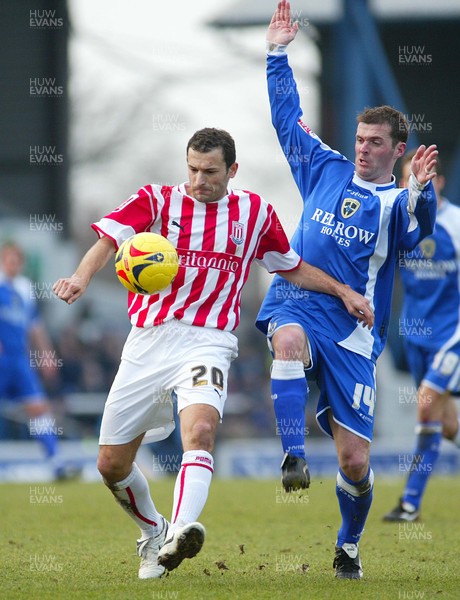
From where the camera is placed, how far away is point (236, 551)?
24.2ft

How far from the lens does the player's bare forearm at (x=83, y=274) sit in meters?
5.61

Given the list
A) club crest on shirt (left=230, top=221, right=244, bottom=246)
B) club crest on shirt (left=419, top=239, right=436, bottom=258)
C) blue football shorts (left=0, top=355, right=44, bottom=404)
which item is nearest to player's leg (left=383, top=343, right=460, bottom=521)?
club crest on shirt (left=419, top=239, right=436, bottom=258)

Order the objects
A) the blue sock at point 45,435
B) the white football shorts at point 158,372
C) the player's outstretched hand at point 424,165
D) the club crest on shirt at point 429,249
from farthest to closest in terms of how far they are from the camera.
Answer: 1. the blue sock at point 45,435
2. the club crest on shirt at point 429,249
3. the player's outstretched hand at point 424,165
4. the white football shorts at point 158,372

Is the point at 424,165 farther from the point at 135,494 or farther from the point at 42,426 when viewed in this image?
the point at 42,426

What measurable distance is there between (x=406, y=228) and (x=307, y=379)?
1.03 m

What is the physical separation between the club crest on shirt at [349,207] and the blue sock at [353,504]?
1.46m

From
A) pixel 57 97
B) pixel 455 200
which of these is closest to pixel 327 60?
pixel 455 200

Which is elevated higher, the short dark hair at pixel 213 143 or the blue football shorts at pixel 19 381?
the short dark hair at pixel 213 143

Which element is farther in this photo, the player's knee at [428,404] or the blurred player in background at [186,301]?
the player's knee at [428,404]

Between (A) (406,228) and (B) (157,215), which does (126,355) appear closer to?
(B) (157,215)

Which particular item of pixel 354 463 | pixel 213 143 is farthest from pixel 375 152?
pixel 354 463

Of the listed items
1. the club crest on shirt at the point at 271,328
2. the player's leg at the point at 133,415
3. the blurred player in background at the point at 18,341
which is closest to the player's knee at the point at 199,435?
the player's leg at the point at 133,415

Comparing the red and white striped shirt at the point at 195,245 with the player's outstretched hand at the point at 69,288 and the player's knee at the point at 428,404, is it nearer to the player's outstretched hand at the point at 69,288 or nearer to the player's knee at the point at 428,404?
the player's outstretched hand at the point at 69,288

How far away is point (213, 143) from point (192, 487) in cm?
182
